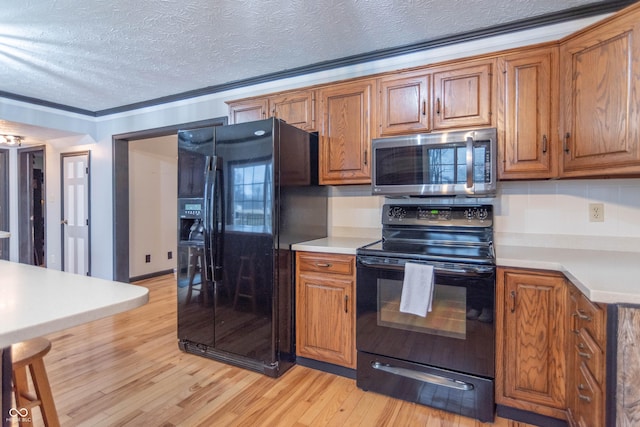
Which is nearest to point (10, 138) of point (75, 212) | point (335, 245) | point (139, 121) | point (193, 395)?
point (75, 212)

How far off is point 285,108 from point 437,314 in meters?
1.89

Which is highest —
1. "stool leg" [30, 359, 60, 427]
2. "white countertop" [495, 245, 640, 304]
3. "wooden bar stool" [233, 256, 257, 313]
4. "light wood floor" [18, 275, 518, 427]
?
"white countertop" [495, 245, 640, 304]

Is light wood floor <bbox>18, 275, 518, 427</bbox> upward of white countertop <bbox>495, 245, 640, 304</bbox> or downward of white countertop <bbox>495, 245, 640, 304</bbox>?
downward

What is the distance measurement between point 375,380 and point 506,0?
93.6 inches

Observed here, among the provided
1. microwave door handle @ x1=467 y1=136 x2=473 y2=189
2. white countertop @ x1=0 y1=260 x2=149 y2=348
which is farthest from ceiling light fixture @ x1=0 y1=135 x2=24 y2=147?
microwave door handle @ x1=467 y1=136 x2=473 y2=189

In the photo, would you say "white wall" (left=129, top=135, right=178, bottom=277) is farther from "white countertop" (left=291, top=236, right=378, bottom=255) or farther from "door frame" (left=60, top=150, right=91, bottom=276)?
"white countertop" (left=291, top=236, right=378, bottom=255)

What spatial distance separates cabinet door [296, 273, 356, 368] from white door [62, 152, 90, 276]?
3.67 m

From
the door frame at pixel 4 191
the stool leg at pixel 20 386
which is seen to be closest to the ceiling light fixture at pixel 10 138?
the door frame at pixel 4 191

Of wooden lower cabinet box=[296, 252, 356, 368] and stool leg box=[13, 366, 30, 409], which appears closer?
stool leg box=[13, 366, 30, 409]

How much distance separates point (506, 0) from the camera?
194 centimetres

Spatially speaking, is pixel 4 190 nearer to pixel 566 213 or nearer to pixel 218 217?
pixel 218 217

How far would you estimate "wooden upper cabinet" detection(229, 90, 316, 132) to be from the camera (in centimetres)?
264

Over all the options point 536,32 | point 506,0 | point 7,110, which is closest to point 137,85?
point 7,110

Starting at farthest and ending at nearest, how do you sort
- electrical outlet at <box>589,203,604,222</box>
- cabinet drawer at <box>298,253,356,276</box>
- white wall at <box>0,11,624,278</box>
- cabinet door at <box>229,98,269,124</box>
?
cabinet door at <box>229,98,269,124</box> < white wall at <box>0,11,624,278</box> < cabinet drawer at <box>298,253,356,276</box> < electrical outlet at <box>589,203,604,222</box>
